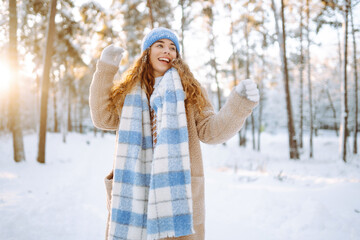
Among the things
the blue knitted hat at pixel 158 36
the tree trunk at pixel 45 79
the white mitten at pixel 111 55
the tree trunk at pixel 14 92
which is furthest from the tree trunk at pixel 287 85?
the tree trunk at pixel 14 92

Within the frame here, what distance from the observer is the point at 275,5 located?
10242 millimetres

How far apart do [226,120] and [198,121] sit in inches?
10.5

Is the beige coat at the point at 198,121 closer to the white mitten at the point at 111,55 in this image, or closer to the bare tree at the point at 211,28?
the white mitten at the point at 111,55

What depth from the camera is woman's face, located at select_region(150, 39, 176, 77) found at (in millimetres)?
1838

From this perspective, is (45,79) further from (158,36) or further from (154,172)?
(154,172)

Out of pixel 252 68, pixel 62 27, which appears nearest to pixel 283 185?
pixel 62 27

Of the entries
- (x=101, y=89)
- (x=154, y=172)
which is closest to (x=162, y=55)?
(x=101, y=89)

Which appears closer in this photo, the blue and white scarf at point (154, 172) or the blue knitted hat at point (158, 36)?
the blue and white scarf at point (154, 172)

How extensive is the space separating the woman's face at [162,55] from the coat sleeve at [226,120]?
54cm

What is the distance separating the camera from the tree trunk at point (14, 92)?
7.83m

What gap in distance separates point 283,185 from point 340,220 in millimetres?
1691

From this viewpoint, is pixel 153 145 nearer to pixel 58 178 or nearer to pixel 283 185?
pixel 283 185

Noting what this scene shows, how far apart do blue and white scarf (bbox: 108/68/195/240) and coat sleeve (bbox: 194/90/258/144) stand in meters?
0.18

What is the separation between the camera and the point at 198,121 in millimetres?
1684
